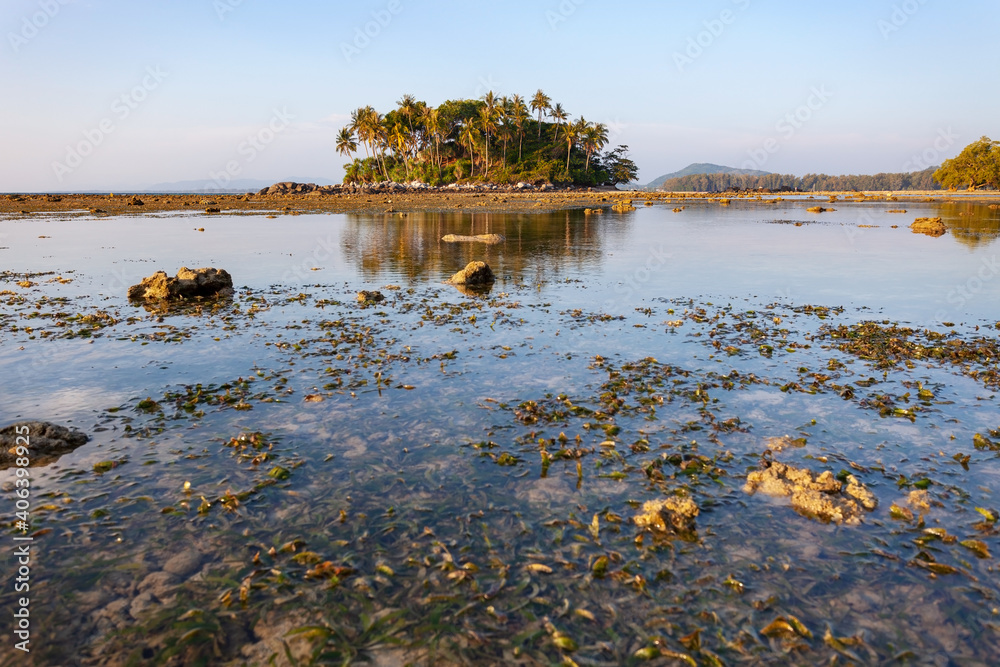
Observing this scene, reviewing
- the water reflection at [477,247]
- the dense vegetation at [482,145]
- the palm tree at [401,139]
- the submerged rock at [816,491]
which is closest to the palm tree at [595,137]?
the dense vegetation at [482,145]

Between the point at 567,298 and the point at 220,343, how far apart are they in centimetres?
1263

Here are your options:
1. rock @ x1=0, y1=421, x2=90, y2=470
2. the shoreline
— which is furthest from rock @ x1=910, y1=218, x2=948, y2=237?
rock @ x1=0, y1=421, x2=90, y2=470

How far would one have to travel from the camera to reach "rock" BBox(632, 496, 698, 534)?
7.20 metres

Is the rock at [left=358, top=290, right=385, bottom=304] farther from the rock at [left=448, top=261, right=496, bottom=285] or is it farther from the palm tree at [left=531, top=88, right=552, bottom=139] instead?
the palm tree at [left=531, top=88, right=552, bottom=139]

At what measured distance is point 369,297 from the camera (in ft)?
70.2

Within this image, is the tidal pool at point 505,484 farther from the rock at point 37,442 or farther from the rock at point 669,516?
the rock at point 37,442

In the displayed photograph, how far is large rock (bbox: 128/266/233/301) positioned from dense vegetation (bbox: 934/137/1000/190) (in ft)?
557

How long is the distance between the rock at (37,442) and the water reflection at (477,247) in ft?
58.4

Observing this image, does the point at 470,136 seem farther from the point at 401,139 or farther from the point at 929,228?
the point at 929,228

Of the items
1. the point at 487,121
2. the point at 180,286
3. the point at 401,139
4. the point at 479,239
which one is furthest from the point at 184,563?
the point at 401,139

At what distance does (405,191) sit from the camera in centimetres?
15962

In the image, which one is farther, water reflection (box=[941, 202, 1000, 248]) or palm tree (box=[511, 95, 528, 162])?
palm tree (box=[511, 95, 528, 162])

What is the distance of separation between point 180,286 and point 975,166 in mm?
174900

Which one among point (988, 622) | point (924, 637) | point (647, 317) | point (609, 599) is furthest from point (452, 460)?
point (647, 317)
